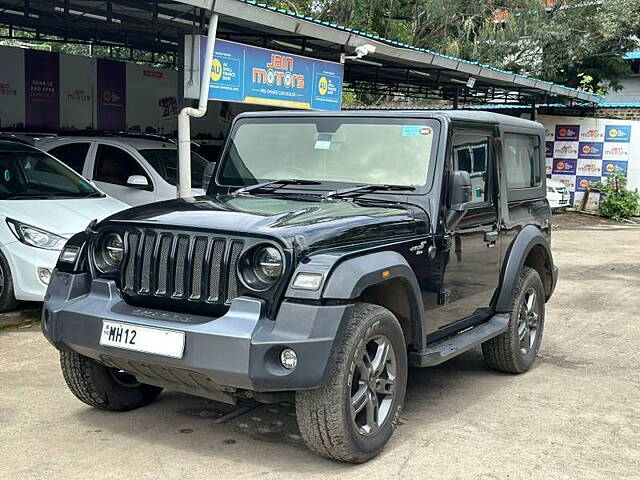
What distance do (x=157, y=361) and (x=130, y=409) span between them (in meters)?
1.17

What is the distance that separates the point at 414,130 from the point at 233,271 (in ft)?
5.73

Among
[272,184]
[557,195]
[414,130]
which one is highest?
→ [414,130]

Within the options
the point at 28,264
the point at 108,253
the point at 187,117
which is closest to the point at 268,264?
the point at 108,253

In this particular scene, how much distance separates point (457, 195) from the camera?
4.69m

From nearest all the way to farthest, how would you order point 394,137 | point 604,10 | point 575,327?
point 394,137
point 575,327
point 604,10

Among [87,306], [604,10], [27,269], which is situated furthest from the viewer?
[604,10]

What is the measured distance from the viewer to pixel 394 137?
16.1 ft

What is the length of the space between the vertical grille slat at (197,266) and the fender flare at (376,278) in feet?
2.18

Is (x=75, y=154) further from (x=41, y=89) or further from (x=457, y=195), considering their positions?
(x=457, y=195)

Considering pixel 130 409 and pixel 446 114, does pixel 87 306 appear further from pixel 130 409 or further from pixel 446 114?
pixel 446 114

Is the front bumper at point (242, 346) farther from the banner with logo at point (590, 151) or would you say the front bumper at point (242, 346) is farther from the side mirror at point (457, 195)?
the banner with logo at point (590, 151)

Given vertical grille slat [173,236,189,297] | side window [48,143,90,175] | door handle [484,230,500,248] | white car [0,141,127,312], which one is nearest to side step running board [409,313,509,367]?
door handle [484,230,500,248]

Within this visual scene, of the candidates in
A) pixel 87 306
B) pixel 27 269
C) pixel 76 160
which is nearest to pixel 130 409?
pixel 87 306

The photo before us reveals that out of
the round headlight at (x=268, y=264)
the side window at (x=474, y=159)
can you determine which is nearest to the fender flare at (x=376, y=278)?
the round headlight at (x=268, y=264)
